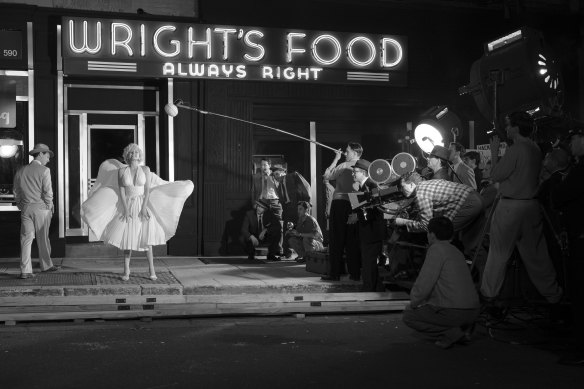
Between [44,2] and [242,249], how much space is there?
223 inches

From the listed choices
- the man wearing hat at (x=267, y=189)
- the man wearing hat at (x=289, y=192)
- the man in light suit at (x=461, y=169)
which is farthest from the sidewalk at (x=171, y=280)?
the man in light suit at (x=461, y=169)

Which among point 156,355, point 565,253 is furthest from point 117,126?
point 565,253

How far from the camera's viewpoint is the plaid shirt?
8906mm

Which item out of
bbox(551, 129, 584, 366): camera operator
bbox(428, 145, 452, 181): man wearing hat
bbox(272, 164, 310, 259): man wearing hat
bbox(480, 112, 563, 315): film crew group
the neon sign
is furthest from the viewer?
bbox(272, 164, 310, 259): man wearing hat

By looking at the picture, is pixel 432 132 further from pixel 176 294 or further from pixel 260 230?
pixel 176 294

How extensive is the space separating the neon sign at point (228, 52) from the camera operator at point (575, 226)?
8.91 m

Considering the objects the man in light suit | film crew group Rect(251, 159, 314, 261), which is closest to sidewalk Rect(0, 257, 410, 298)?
film crew group Rect(251, 159, 314, 261)

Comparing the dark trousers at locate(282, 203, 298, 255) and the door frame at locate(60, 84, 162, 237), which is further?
the dark trousers at locate(282, 203, 298, 255)

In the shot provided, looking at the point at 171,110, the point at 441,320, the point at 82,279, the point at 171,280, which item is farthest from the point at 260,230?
the point at 441,320

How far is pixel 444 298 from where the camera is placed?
720 centimetres

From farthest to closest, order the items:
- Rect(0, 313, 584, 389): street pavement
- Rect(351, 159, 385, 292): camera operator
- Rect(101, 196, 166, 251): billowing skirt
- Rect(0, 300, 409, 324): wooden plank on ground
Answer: Rect(101, 196, 166, 251): billowing skirt → Rect(351, 159, 385, 292): camera operator → Rect(0, 300, 409, 324): wooden plank on ground → Rect(0, 313, 584, 389): street pavement

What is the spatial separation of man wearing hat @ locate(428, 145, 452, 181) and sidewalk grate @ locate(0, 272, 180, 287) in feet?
12.3

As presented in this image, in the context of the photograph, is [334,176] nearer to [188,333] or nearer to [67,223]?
[188,333]

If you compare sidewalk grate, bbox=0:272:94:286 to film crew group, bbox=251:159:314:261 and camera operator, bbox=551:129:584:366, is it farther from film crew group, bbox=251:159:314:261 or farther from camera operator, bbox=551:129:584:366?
camera operator, bbox=551:129:584:366
